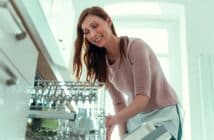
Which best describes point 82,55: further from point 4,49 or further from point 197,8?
point 197,8

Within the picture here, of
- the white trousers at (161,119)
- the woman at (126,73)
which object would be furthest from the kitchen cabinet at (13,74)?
the white trousers at (161,119)

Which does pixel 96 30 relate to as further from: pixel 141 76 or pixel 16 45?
pixel 16 45

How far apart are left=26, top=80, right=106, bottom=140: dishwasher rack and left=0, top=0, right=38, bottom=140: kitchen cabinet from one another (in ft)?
0.28

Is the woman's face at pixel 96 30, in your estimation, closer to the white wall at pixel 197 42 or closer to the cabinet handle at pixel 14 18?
the cabinet handle at pixel 14 18

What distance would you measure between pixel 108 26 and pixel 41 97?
41cm

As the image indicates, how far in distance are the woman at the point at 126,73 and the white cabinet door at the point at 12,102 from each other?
0.27 meters

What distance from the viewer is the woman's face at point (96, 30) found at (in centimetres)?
139

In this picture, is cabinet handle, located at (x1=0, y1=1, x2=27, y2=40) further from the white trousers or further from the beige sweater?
the white trousers

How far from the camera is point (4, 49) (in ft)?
2.95

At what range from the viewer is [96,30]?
139cm

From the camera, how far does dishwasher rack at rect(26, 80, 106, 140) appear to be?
1117 millimetres

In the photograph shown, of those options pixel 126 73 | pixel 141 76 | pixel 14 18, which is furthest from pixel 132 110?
pixel 14 18

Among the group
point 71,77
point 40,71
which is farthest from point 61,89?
point 71,77

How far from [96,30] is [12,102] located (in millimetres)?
523
